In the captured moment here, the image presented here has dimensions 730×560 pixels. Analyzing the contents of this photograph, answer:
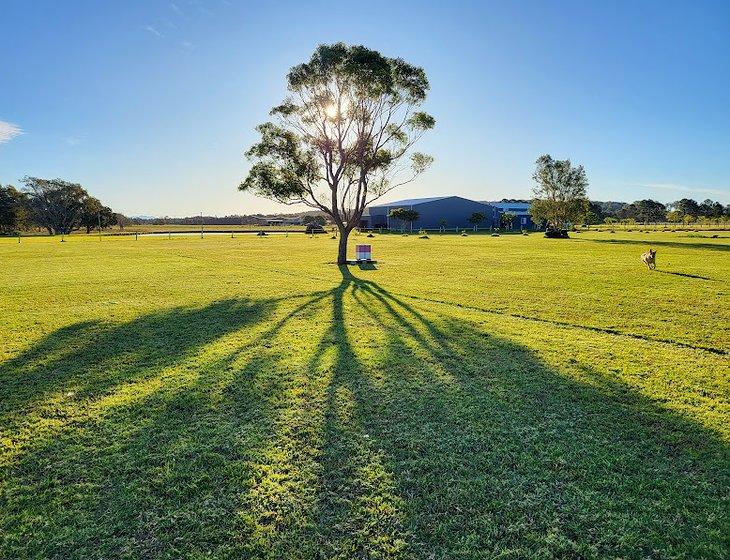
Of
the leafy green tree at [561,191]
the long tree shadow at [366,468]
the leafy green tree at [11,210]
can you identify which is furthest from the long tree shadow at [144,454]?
the leafy green tree at [11,210]

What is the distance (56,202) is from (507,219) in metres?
100

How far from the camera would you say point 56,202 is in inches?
3538

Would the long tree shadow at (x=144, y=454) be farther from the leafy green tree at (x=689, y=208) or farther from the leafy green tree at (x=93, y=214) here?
the leafy green tree at (x=689, y=208)

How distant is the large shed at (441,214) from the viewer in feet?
307

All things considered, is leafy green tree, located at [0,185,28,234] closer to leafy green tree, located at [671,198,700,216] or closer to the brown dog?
the brown dog

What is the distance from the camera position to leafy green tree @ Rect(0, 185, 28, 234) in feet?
259

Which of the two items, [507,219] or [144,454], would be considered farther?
[507,219]

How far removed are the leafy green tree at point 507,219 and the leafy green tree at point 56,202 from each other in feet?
312

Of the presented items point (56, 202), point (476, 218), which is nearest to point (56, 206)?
point (56, 202)

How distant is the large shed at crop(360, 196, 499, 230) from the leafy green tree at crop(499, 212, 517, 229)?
389 centimetres

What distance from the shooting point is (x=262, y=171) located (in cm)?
2111

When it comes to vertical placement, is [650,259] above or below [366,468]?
above

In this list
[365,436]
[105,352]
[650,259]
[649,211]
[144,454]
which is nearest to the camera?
[144,454]

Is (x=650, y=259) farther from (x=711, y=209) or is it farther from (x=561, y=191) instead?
(x=711, y=209)
